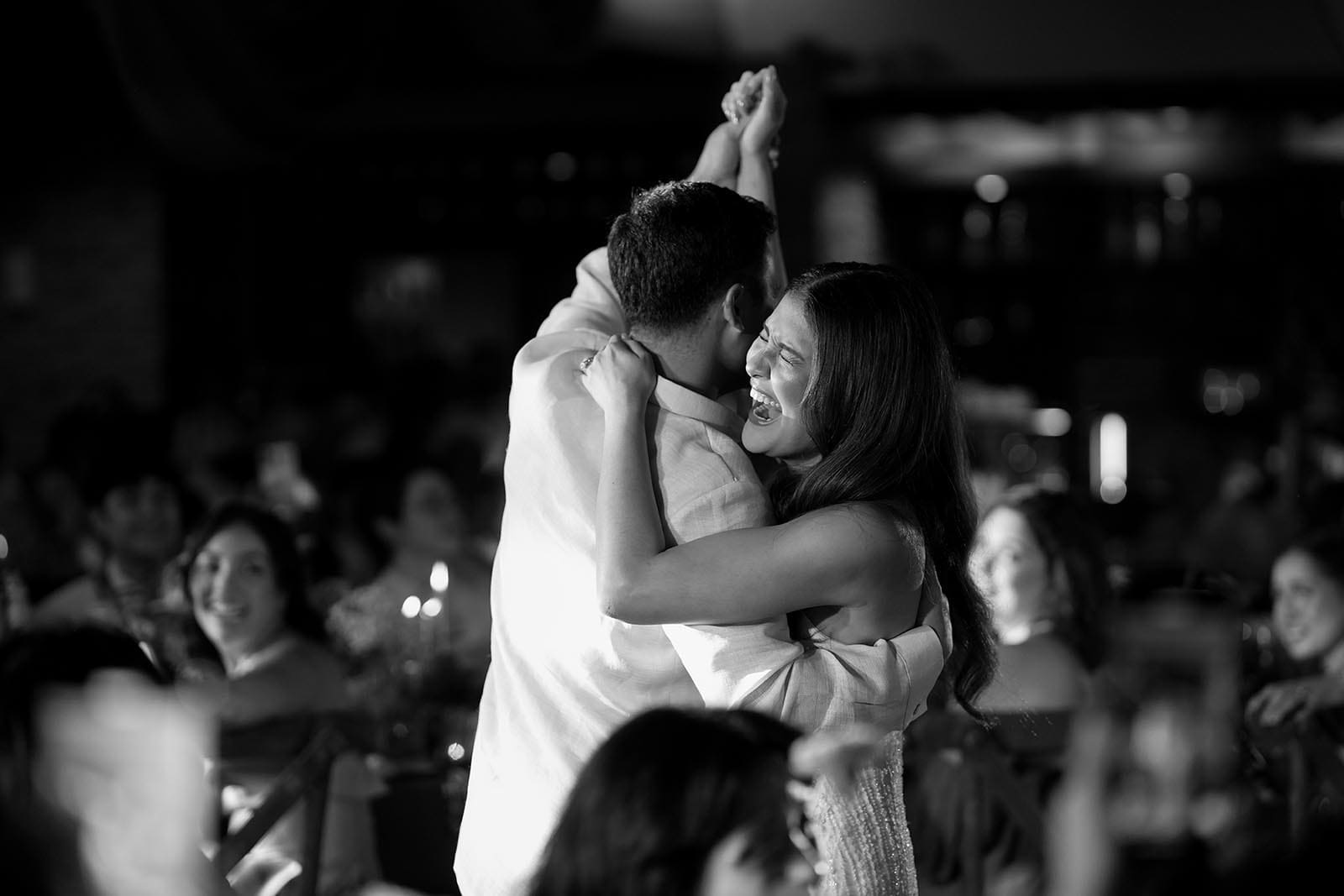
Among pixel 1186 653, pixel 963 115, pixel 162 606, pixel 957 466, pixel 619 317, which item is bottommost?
pixel 1186 653

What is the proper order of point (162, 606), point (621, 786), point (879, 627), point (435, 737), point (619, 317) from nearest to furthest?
point (621, 786), point (879, 627), point (619, 317), point (435, 737), point (162, 606)

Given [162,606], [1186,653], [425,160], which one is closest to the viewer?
[162,606]

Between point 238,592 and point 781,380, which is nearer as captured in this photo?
point 781,380

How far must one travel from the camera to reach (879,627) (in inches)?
83.7

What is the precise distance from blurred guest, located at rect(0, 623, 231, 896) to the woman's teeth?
0.76m

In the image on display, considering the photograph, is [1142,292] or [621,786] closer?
[621,786]

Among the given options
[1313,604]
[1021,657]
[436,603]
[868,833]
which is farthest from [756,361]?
[1313,604]

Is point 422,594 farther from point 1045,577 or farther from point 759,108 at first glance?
point 759,108

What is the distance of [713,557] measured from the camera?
2021 mm

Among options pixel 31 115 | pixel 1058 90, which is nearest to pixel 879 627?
pixel 1058 90

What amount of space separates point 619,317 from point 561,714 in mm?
630

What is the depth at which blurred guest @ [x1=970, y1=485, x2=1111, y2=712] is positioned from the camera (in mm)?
3889

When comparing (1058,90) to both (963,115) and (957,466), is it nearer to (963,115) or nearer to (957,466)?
(963,115)

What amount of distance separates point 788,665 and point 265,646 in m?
2.12
